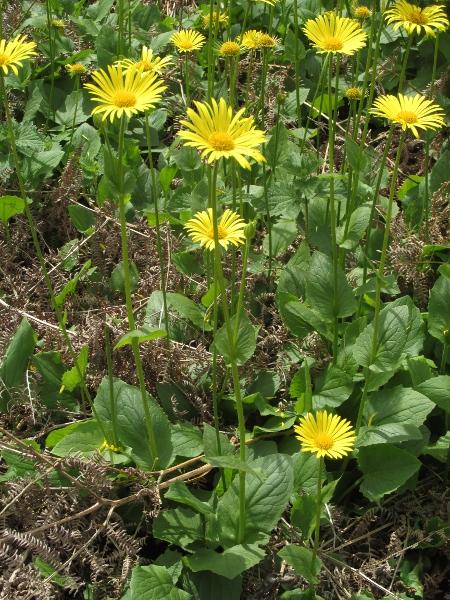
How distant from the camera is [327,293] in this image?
2.83 m

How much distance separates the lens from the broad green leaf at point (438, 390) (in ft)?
8.39

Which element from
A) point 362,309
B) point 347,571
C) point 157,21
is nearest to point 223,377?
point 362,309

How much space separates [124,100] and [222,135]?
0.33 meters

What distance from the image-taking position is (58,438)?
2.54m

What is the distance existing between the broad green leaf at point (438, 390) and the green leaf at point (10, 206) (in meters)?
1.89

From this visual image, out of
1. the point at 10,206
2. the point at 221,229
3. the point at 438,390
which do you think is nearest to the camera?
the point at 221,229

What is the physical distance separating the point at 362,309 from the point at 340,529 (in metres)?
0.95

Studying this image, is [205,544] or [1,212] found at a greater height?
[1,212]

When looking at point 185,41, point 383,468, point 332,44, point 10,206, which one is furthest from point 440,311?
point 10,206

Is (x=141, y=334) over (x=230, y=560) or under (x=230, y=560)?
over

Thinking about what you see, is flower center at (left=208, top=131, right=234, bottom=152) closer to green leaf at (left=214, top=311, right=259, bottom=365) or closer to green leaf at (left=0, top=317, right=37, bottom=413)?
green leaf at (left=214, top=311, right=259, bottom=365)

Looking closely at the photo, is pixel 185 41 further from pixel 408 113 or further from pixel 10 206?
pixel 408 113

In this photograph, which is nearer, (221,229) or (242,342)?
(242,342)

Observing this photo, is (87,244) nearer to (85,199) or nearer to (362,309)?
(85,199)
